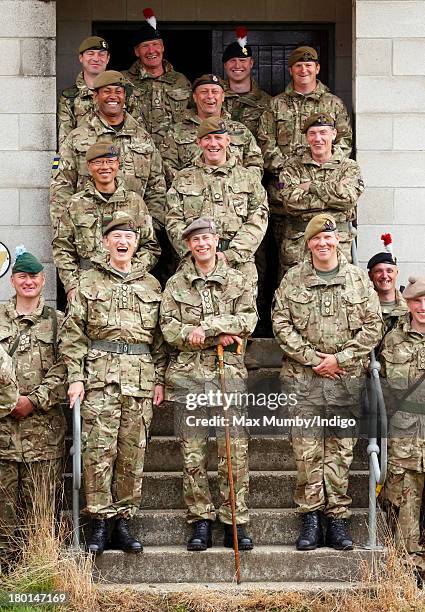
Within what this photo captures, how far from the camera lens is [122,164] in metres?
9.62

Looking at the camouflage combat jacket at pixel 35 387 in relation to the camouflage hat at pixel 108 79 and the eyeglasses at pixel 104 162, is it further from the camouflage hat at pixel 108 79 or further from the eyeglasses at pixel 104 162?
the camouflage hat at pixel 108 79

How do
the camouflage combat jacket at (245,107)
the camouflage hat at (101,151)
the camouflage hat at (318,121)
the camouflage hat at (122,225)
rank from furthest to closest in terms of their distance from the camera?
1. the camouflage combat jacket at (245,107)
2. the camouflage hat at (318,121)
3. the camouflage hat at (101,151)
4. the camouflage hat at (122,225)

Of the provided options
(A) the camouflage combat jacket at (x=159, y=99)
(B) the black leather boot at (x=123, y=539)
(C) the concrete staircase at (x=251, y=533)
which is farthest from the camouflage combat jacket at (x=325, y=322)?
(A) the camouflage combat jacket at (x=159, y=99)

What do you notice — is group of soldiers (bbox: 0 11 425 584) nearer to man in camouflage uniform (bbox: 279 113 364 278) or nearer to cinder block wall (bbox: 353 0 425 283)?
man in camouflage uniform (bbox: 279 113 364 278)

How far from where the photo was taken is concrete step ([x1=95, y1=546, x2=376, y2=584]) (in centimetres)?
835

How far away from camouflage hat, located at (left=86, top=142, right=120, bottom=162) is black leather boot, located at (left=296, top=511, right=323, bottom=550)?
2.70 meters

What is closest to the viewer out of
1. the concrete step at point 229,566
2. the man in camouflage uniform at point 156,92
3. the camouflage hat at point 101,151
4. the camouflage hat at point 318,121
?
the concrete step at point 229,566

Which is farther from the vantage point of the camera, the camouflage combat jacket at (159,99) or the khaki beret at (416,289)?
the camouflage combat jacket at (159,99)

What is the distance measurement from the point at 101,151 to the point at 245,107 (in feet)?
6.45

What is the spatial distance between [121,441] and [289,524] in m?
1.21

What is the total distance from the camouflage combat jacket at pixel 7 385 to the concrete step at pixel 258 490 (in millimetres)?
1034

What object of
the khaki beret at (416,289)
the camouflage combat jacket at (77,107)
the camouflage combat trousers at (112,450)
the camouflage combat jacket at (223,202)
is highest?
the camouflage combat jacket at (77,107)

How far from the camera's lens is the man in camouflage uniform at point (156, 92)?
34.5 ft

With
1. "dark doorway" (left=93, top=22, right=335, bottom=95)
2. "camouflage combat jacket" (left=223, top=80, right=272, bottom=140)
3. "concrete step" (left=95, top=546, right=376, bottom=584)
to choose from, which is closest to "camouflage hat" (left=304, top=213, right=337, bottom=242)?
"concrete step" (left=95, top=546, right=376, bottom=584)
